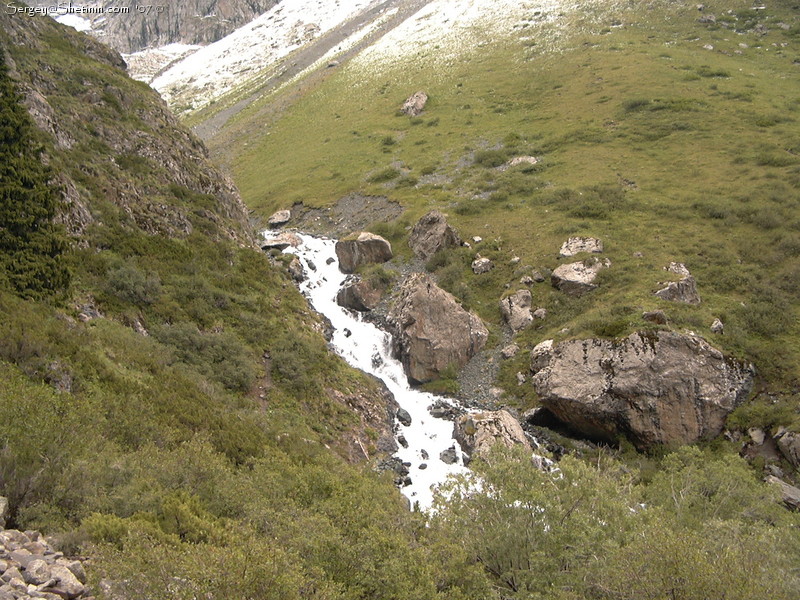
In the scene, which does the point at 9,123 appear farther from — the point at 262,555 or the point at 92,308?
the point at 262,555

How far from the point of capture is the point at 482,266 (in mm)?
43219

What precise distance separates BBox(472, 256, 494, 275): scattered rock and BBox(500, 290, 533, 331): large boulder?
185 inches

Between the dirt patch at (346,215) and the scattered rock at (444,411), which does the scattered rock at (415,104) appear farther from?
the scattered rock at (444,411)

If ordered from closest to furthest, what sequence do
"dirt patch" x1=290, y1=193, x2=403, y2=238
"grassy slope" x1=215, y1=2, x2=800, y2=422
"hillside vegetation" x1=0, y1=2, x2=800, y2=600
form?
"hillside vegetation" x1=0, y1=2, x2=800, y2=600 → "grassy slope" x1=215, y1=2, x2=800, y2=422 → "dirt patch" x1=290, y1=193, x2=403, y2=238

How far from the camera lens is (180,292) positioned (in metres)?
26.7

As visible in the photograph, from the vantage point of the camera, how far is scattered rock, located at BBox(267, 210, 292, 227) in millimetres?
60281

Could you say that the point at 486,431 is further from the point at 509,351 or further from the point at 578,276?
the point at 578,276

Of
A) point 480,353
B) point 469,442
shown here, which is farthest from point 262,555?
point 480,353

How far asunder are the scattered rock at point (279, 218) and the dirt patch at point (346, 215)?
645mm

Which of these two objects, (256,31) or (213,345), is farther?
(256,31)

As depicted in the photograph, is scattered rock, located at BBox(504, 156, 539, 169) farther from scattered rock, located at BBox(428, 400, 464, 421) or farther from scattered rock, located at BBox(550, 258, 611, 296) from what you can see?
scattered rock, located at BBox(428, 400, 464, 421)

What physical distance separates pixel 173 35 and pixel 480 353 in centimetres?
21229

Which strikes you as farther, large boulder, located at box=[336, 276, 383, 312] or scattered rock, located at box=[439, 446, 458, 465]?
large boulder, located at box=[336, 276, 383, 312]

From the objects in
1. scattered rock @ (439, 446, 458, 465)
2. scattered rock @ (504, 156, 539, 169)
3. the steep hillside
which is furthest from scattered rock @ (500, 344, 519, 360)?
scattered rock @ (504, 156, 539, 169)
